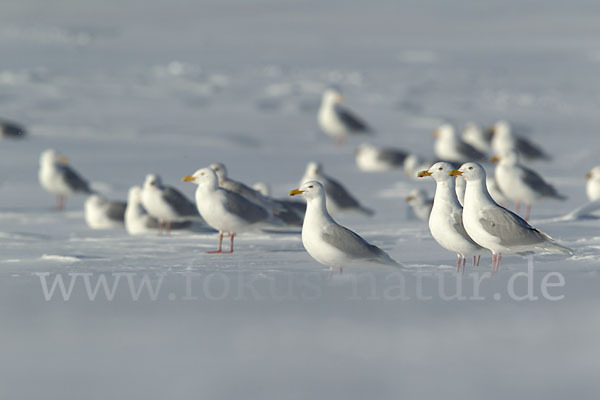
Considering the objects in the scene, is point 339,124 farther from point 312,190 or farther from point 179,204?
point 312,190

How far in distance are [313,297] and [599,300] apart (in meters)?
1.96

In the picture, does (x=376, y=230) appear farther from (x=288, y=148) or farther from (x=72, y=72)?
(x=72, y=72)

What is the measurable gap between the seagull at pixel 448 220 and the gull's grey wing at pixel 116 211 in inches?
199

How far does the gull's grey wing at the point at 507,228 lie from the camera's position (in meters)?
7.00

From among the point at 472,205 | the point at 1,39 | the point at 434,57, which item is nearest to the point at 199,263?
the point at 472,205

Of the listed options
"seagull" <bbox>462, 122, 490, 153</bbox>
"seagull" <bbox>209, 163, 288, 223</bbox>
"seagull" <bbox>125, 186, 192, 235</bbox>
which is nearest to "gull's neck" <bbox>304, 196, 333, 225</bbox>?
"seagull" <bbox>209, 163, 288, 223</bbox>

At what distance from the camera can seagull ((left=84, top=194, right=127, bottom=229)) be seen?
11.3 metres

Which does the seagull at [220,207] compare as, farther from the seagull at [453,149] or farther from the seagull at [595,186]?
the seagull at [453,149]

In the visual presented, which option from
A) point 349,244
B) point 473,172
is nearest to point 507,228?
point 473,172

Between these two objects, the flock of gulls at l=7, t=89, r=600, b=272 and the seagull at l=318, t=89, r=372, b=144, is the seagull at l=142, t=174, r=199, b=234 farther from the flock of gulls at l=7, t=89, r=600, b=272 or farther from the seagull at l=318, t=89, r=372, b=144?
the seagull at l=318, t=89, r=372, b=144

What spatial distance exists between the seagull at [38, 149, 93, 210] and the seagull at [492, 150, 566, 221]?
19.2 ft

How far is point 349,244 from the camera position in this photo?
23.0ft

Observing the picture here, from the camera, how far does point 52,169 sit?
44.9 ft

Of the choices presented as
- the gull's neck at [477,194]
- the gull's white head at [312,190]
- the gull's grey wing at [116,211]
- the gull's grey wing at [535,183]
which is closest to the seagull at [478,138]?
the gull's grey wing at [535,183]
